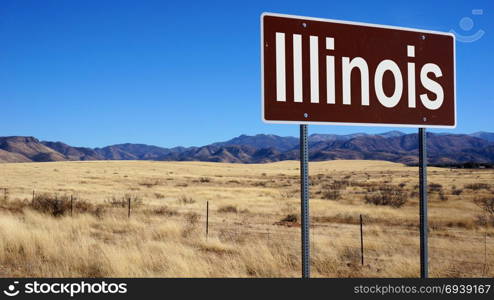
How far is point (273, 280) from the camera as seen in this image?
4.73m

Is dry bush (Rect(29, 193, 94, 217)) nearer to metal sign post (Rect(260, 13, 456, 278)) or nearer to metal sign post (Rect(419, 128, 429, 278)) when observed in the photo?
metal sign post (Rect(260, 13, 456, 278))

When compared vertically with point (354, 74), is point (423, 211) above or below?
below

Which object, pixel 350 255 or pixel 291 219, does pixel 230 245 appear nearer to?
pixel 350 255

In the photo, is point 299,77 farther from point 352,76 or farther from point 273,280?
point 273,280

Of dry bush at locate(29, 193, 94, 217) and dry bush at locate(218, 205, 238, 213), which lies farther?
dry bush at locate(218, 205, 238, 213)

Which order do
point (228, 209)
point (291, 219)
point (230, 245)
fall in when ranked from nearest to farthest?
point (230, 245) < point (291, 219) < point (228, 209)

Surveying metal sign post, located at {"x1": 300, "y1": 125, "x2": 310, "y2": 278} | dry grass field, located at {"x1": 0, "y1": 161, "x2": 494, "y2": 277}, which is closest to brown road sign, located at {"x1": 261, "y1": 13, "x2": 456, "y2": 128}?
metal sign post, located at {"x1": 300, "y1": 125, "x2": 310, "y2": 278}

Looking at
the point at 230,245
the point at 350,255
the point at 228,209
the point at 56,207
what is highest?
the point at 56,207
